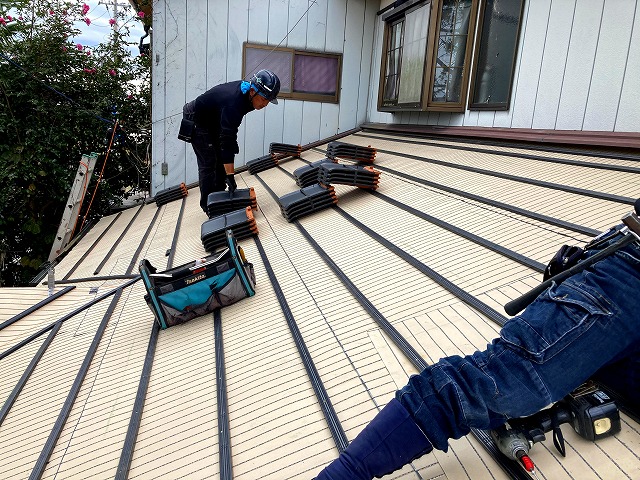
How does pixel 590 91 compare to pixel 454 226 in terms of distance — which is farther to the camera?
pixel 590 91

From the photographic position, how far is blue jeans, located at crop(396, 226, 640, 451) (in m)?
1.12

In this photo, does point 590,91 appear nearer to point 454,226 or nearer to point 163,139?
point 454,226

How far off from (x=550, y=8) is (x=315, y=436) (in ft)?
13.5

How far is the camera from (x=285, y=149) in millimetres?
7293

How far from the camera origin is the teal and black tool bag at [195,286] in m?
2.70

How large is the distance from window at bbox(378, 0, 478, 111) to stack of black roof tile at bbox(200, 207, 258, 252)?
2.85 meters

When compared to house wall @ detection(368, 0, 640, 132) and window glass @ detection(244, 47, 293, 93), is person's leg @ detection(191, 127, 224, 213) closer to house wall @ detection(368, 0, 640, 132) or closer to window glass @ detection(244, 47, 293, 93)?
house wall @ detection(368, 0, 640, 132)

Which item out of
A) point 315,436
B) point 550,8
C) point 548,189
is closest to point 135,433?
point 315,436

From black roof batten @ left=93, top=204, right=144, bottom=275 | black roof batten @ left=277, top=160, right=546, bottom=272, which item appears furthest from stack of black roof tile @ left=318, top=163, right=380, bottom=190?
black roof batten @ left=93, top=204, right=144, bottom=275

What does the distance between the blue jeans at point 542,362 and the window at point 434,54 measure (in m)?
4.48

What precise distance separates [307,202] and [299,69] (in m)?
4.72

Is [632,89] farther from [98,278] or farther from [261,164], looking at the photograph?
[261,164]

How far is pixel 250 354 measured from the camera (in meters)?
2.25

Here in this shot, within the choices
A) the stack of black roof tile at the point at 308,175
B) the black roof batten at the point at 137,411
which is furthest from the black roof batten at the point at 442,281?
the black roof batten at the point at 137,411
